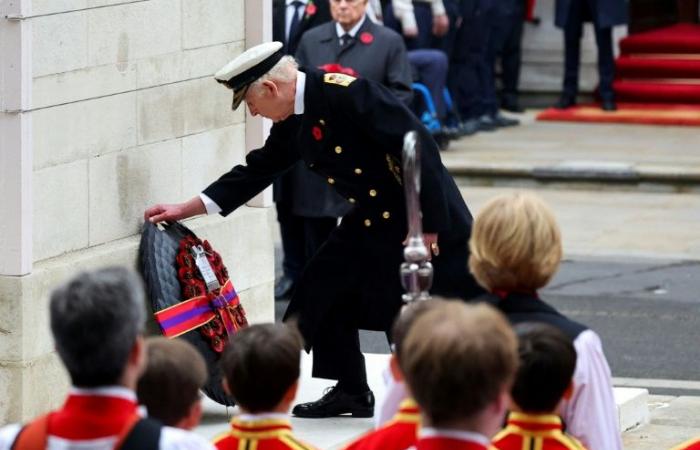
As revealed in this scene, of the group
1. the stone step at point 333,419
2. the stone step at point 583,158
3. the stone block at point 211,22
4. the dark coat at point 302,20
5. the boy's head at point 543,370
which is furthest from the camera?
the stone step at point 583,158

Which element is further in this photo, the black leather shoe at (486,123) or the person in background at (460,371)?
the black leather shoe at (486,123)

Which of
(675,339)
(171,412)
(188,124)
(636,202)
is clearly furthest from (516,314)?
(636,202)

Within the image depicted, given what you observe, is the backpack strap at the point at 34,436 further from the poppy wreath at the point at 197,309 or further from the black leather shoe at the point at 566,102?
the black leather shoe at the point at 566,102

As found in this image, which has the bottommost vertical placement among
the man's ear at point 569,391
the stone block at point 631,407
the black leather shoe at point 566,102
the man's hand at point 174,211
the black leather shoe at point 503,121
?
the black leather shoe at point 503,121

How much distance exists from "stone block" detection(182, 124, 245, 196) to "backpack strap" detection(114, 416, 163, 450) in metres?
4.41

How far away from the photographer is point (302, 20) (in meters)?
11.7

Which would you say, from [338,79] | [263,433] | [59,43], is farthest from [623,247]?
[263,433]

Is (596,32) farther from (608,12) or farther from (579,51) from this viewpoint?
(579,51)

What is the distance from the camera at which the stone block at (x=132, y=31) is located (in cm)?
741

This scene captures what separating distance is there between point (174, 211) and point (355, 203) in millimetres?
841

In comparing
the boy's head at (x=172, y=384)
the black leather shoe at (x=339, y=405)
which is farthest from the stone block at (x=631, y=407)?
the boy's head at (x=172, y=384)

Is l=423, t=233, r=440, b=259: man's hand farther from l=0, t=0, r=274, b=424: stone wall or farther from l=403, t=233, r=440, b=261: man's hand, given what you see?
l=0, t=0, r=274, b=424: stone wall

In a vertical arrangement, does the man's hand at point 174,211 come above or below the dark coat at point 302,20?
below

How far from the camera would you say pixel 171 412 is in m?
4.04
